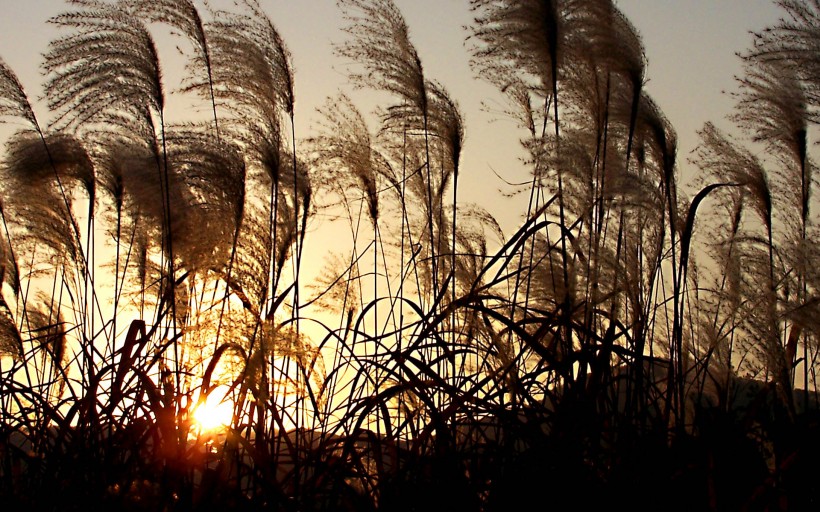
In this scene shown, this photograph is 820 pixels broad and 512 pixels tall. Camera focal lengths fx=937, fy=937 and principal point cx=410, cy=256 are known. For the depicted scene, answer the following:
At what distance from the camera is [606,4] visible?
11.4 ft

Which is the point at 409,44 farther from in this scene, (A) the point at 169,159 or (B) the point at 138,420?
(B) the point at 138,420

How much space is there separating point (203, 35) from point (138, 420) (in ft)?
5.40

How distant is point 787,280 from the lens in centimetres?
342

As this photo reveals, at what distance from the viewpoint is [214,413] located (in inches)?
109

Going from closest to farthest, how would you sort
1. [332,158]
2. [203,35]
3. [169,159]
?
[169,159]
[203,35]
[332,158]

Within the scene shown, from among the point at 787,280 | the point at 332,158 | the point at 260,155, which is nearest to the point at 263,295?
the point at 260,155

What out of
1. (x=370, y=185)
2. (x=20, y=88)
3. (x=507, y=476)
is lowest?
(x=507, y=476)

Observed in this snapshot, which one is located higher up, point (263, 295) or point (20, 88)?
point (20, 88)

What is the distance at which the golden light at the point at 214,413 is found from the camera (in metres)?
2.64

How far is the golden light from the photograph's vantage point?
8.65 ft

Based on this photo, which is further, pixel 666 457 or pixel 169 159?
pixel 169 159

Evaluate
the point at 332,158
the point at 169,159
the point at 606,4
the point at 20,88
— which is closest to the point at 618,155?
the point at 606,4

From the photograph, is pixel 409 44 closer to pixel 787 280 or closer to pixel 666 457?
pixel 787 280

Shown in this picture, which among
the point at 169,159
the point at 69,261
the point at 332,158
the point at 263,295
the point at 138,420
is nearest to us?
the point at 138,420
